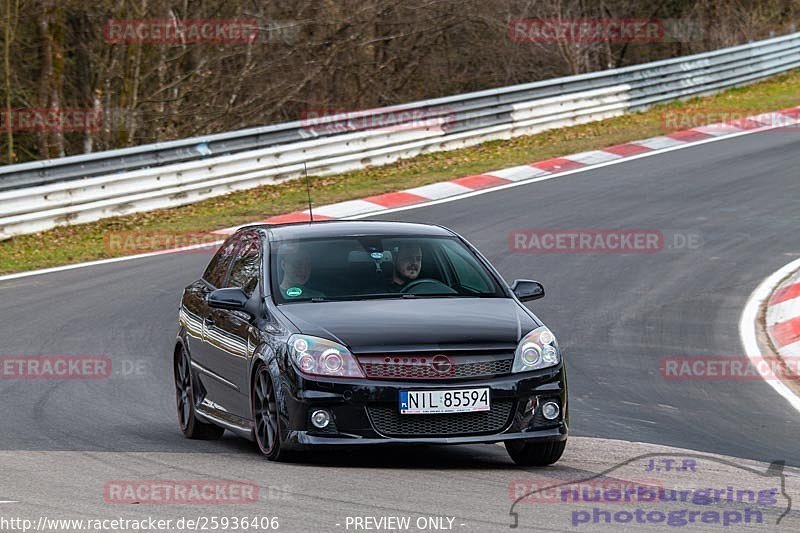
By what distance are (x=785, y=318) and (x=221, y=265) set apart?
5.90 meters

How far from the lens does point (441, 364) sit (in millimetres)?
7348

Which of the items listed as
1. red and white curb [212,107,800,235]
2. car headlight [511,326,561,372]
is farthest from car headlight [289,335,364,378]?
red and white curb [212,107,800,235]

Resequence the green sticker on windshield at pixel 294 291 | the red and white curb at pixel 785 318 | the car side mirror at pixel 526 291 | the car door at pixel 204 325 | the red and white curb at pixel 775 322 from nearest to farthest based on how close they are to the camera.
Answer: the green sticker on windshield at pixel 294 291
the car side mirror at pixel 526 291
the car door at pixel 204 325
the red and white curb at pixel 775 322
the red and white curb at pixel 785 318

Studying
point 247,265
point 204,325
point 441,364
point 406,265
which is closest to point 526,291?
point 406,265

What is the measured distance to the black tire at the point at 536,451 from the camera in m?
7.60

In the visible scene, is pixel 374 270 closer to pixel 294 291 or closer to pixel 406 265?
pixel 406 265

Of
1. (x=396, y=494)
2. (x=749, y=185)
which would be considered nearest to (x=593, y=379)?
(x=396, y=494)

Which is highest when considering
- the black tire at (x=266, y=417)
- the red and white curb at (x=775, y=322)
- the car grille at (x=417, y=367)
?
the car grille at (x=417, y=367)

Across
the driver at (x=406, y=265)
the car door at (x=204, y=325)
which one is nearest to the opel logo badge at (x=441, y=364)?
the driver at (x=406, y=265)

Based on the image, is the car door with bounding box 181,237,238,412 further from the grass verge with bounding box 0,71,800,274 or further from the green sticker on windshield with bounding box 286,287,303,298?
the grass verge with bounding box 0,71,800,274

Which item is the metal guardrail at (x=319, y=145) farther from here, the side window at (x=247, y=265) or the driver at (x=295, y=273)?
the driver at (x=295, y=273)

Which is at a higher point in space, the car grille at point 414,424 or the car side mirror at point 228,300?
the car side mirror at point 228,300

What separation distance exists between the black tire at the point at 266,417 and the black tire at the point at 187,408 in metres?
1.18

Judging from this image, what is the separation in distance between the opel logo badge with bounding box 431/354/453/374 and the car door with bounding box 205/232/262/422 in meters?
1.23
